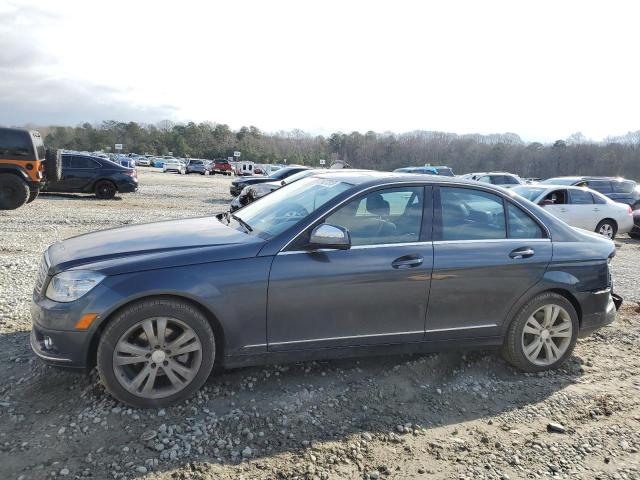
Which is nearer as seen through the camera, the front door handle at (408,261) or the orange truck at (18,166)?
the front door handle at (408,261)

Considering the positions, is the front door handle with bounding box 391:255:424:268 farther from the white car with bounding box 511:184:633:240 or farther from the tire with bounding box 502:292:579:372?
the white car with bounding box 511:184:633:240

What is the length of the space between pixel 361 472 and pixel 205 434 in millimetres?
999

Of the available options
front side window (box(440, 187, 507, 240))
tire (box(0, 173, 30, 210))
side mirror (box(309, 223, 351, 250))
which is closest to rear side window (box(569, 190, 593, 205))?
front side window (box(440, 187, 507, 240))

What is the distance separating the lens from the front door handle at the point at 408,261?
3719mm

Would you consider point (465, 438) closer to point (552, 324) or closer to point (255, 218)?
point (552, 324)

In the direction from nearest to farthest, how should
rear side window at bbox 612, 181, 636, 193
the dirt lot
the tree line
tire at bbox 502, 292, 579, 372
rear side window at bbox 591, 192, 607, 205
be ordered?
the dirt lot → tire at bbox 502, 292, 579, 372 → rear side window at bbox 591, 192, 607, 205 → rear side window at bbox 612, 181, 636, 193 → the tree line

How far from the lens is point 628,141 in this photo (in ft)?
302

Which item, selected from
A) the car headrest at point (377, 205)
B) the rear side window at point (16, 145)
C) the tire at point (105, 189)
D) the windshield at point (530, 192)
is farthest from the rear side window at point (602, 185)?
the rear side window at point (16, 145)

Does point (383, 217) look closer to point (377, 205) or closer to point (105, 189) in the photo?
point (377, 205)

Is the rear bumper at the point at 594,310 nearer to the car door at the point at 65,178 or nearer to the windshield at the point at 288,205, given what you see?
the windshield at the point at 288,205

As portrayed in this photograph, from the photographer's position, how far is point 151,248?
3541mm

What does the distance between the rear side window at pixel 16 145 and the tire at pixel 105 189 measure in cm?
469

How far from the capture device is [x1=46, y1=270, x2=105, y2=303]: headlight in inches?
127

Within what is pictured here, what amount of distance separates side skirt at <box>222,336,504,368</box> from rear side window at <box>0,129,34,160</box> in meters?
11.5
